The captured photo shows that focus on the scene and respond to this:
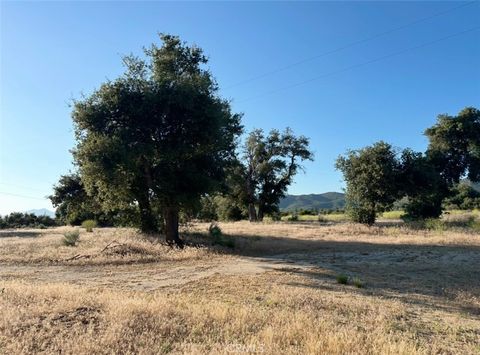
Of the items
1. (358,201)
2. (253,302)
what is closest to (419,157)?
(358,201)

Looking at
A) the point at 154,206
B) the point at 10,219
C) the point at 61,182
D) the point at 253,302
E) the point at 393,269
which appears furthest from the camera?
the point at 10,219

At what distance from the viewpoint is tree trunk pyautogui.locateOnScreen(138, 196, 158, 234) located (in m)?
24.1

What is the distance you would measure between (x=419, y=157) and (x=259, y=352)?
116 feet

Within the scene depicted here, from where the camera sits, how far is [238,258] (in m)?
18.8

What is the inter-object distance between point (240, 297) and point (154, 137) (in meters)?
13.0

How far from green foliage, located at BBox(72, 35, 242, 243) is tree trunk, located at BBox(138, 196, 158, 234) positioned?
1.11 m

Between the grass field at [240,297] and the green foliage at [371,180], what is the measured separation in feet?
36.2

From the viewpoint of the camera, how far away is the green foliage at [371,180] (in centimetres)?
3522

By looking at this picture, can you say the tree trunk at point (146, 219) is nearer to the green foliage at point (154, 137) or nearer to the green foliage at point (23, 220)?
the green foliage at point (154, 137)

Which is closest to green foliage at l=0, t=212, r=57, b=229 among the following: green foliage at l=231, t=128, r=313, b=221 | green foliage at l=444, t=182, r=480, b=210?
green foliage at l=231, t=128, r=313, b=221

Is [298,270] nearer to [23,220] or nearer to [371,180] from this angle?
[371,180]

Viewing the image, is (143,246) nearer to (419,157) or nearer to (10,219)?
(419,157)

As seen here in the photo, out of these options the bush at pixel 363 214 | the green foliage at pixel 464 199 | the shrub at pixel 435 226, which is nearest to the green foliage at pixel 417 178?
the bush at pixel 363 214

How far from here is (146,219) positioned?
2622 centimetres
